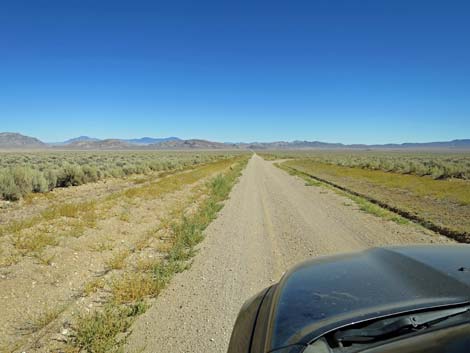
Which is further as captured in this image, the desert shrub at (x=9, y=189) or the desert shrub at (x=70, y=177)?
the desert shrub at (x=70, y=177)

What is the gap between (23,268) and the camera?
5.19 metres

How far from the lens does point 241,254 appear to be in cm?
615

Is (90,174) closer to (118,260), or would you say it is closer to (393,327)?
(118,260)

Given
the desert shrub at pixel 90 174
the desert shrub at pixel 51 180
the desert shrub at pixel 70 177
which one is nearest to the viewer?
the desert shrub at pixel 51 180

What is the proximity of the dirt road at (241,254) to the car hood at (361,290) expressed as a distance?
1723 millimetres

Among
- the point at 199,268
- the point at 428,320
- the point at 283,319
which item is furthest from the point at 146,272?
the point at 428,320

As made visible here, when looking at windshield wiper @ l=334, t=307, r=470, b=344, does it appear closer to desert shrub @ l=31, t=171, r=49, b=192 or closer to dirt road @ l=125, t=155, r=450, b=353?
dirt road @ l=125, t=155, r=450, b=353

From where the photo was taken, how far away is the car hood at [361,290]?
1500mm

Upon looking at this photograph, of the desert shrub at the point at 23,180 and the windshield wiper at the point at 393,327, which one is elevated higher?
the windshield wiper at the point at 393,327

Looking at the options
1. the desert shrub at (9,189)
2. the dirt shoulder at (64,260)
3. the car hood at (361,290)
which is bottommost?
the dirt shoulder at (64,260)

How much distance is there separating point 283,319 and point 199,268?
403 cm

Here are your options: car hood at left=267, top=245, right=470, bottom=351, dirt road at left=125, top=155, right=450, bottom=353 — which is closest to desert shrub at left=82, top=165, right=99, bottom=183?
dirt road at left=125, top=155, right=450, bottom=353

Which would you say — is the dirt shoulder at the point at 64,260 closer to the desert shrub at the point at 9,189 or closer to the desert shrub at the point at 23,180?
the desert shrub at the point at 9,189

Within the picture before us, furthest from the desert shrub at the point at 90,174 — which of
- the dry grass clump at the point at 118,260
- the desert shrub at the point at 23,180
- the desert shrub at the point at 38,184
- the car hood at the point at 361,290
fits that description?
the car hood at the point at 361,290
